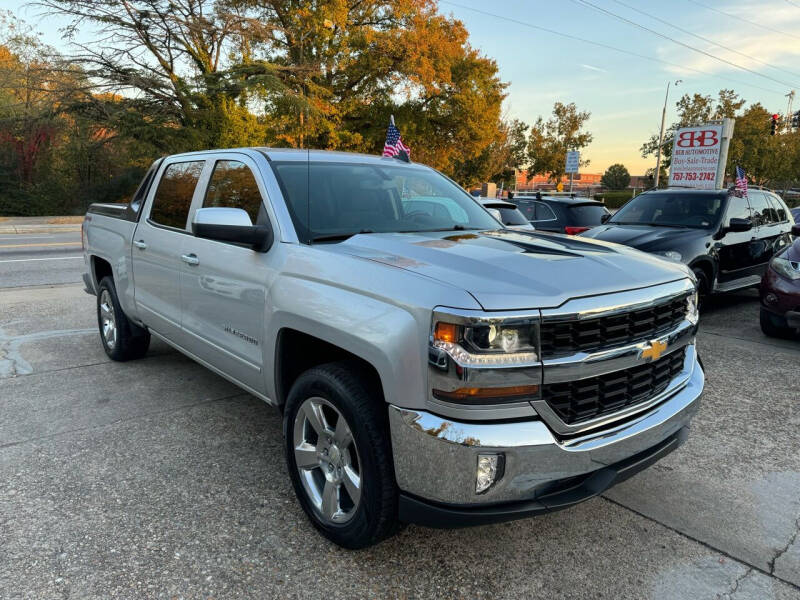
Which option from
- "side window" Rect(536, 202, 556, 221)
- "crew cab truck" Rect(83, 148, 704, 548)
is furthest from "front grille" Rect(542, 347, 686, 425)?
"side window" Rect(536, 202, 556, 221)

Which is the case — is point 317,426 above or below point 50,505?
above

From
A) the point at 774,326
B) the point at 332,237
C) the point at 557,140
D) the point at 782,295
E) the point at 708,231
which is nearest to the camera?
the point at 332,237

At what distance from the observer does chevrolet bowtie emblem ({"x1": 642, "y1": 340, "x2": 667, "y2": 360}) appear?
8.03ft

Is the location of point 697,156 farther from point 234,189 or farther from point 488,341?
point 488,341

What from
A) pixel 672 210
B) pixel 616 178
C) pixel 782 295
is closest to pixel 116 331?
pixel 782 295

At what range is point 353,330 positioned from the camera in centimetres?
234

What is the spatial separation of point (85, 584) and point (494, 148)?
5104cm

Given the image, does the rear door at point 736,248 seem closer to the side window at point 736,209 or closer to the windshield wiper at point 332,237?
the side window at point 736,209

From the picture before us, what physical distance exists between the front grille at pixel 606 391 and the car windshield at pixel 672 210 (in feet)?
20.0

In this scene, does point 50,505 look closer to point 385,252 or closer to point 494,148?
point 385,252

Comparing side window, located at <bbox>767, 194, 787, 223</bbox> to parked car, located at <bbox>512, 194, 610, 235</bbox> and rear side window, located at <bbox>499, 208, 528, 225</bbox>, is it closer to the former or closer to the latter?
parked car, located at <bbox>512, 194, 610, 235</bbox>

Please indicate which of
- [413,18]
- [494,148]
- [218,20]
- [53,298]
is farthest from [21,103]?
[494,148]

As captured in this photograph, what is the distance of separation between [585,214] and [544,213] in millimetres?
698

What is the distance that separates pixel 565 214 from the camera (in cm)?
995
